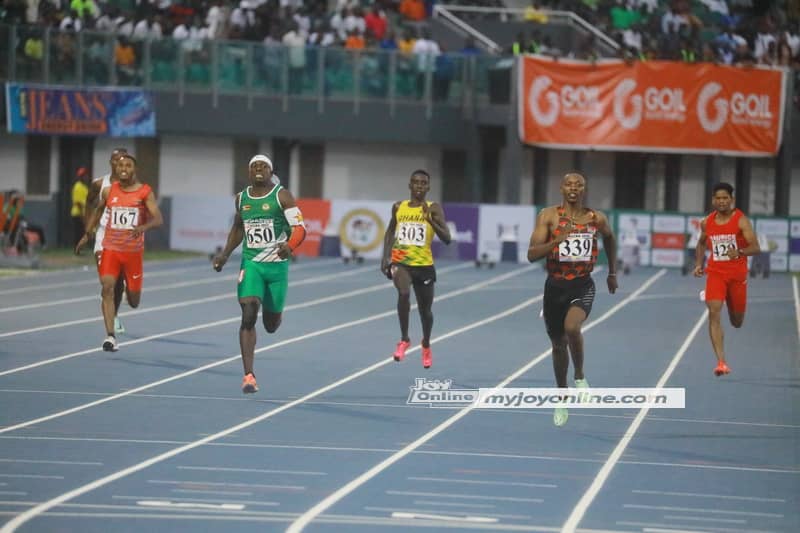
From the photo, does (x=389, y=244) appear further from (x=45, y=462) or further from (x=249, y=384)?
(x=45, y=462)

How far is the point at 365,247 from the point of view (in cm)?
4034

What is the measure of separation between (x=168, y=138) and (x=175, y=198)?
3.53m

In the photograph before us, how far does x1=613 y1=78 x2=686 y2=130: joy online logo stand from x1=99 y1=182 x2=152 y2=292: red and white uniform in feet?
80.5

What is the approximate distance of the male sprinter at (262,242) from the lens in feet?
48.6

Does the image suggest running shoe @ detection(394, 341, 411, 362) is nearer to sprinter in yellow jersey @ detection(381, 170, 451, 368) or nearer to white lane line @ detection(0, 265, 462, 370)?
sprinter in yellow jersey @ detection(381, 170, 451, 368)

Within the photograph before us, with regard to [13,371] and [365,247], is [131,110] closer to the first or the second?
[365,247]

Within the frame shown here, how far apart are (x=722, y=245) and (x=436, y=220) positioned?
2.90 metres

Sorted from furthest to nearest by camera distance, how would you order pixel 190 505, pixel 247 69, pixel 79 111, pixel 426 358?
pixel 247 69 < pixel 79 111 < pixel 426 358 < pixel 190 505

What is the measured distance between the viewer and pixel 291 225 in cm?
1488

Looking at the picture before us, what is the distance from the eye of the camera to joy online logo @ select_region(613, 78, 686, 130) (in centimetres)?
4134

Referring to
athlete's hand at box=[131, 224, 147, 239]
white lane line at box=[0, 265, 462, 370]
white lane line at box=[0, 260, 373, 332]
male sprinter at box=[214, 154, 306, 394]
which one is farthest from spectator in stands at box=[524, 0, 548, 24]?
male sprinter at box=[214, 154, 306, 394]

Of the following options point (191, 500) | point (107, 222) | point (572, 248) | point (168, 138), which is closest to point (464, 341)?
point (107, 222)

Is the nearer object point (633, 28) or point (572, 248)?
point (572, 248)

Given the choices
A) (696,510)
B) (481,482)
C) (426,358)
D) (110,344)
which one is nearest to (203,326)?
(110,344)
